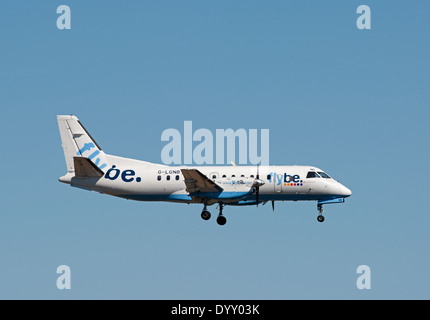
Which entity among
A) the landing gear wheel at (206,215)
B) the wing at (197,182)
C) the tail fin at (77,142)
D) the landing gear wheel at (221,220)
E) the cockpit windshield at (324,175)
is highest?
the tail fin at (77,142)

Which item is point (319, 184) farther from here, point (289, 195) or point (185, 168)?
point (185, 168)

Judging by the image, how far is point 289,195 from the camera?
5306 cm

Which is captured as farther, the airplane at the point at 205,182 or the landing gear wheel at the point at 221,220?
the landing gear wheel at the point at 221,220

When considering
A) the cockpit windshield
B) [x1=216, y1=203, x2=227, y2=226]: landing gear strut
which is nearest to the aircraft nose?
the cockpit windshield

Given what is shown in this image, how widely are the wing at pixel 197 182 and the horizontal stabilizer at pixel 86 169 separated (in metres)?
6.04

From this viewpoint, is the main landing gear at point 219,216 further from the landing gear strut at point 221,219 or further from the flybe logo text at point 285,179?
the flybe logo text at point 285,179

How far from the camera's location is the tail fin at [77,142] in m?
56.0

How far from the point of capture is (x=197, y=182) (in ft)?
171

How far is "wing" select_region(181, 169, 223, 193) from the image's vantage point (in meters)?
51.5

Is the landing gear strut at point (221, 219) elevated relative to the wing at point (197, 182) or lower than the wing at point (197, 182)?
lower

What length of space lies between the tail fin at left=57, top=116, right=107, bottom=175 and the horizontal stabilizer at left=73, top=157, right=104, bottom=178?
51.7 inches

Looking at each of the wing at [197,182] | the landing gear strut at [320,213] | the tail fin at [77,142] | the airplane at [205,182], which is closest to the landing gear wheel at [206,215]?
the airplane at [205,182]
